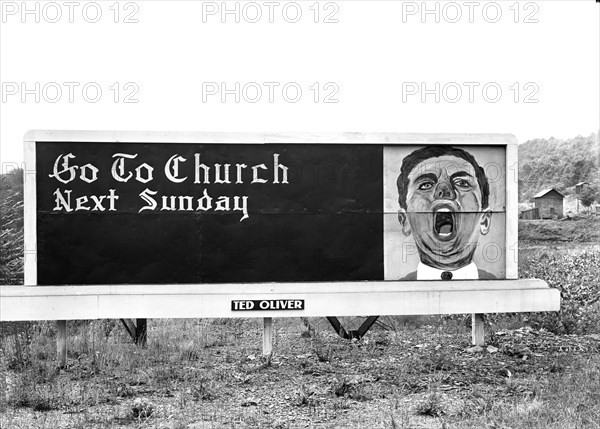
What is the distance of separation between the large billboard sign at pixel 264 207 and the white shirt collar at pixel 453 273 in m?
0.02

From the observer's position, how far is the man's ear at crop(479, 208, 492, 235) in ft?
33.4

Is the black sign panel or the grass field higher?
the black sign panel

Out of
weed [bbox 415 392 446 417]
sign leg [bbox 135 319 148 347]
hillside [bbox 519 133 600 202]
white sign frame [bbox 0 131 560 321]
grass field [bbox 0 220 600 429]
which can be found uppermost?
hillside [bbox 519 133 600 202]

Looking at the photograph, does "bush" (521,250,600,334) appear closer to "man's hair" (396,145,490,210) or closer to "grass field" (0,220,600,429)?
"grass field" (0,220,600,429)

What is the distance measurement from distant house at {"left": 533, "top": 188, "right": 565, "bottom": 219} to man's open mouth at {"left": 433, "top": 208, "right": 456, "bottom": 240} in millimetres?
12543

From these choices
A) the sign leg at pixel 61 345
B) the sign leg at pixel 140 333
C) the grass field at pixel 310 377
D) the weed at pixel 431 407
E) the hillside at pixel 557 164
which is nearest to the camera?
the grass field at pixel 310 377

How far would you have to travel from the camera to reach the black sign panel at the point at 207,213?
9.60 m

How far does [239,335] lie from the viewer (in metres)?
12.5

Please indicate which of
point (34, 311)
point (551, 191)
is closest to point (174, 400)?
point (34, 311)

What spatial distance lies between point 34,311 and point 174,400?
3.22 m

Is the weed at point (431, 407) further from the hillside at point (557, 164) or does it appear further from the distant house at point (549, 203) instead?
the hillside at point (557, 164)

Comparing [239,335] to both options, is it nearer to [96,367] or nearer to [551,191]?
[96,367]

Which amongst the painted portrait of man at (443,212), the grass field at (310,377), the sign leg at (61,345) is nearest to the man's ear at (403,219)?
the painted portrait of man at (443,212)

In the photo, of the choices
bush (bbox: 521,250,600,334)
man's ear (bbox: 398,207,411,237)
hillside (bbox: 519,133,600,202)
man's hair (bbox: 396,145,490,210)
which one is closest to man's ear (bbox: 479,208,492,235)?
man's hair (bbox: 396,145,490,210)
